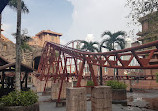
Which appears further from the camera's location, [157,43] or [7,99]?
[7,99]

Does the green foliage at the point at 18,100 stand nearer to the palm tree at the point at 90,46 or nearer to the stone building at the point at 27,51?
the palm tree at the point at 90,46

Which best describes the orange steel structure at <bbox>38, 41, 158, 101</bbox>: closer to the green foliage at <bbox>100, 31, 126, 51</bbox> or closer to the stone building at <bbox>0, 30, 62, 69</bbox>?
the green foliage at <bbox>100, 31, 126, 51</bbox>

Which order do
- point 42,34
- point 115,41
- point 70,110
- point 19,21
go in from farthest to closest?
point 42,34 → point 115,41 → point 19,21 → point 70,110

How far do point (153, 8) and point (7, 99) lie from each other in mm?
14695

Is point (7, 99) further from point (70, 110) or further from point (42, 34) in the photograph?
point (42, 34)

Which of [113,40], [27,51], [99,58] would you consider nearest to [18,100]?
[99,58]

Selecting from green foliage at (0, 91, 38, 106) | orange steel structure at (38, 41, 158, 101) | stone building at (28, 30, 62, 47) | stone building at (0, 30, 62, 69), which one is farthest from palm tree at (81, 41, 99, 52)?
stone building at (28, 30, 62, 47)

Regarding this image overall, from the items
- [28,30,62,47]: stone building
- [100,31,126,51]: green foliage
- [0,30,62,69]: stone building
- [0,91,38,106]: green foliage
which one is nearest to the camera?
[0,91,38,106]: green foliage

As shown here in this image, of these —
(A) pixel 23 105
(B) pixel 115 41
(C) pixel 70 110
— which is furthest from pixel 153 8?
(B) pixel 115 41

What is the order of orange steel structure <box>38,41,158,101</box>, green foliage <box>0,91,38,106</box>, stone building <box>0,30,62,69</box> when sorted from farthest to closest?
stone building <box>0,30,62,69</box>, green foliage <box>0,91,38,106</box>, orange steel structure <box>38,41,158,101</box>

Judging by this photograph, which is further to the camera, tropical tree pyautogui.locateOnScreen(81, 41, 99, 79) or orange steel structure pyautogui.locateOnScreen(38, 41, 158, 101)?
tropical tree pyautogui.locateOnScreen(81, 41, 99, 79)

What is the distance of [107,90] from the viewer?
1074 cm

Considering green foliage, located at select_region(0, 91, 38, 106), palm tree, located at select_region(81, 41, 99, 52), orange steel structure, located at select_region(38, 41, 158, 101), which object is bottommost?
green foliage, located at select_region(0, 91, 38, 106)

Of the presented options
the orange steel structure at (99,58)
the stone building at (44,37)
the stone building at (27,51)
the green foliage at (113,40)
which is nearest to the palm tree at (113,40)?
the green foliage at (113,40)
